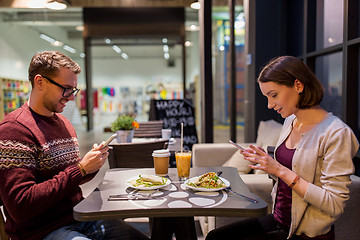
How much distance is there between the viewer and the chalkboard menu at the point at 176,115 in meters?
5.29

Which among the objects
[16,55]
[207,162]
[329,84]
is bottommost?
[207,162]

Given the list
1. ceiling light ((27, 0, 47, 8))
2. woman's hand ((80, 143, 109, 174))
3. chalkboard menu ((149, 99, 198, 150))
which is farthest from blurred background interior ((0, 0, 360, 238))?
woman's hand ((80, 143, 109, 174))

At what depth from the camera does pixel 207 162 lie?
3664 millimetres

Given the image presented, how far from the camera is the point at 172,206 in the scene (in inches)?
53.0

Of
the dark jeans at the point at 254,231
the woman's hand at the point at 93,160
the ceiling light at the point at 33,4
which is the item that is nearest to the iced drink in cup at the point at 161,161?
the woman's hand at the point at 93,160

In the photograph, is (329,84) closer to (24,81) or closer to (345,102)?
(345,102)

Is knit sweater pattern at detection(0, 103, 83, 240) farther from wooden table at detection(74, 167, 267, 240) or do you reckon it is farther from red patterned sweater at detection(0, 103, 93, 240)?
wooden table at detection(74, 167, 267, 240)

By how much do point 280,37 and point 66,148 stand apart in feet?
11.3

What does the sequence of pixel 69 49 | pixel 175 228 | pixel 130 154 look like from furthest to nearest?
pixel 69 49
pixel 130 154
pixel 175 228

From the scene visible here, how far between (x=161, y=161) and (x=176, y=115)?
3539 mm

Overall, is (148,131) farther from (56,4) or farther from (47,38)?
(47,38)

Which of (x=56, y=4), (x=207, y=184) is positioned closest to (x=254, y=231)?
(x=207, y=184)

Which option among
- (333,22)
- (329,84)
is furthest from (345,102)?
(333,22)

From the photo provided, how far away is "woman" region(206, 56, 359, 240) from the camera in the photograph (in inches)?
56.4
